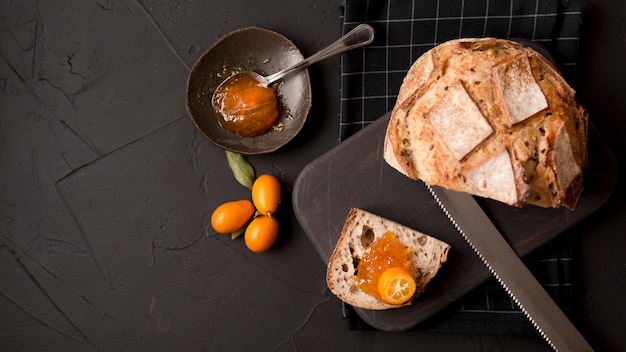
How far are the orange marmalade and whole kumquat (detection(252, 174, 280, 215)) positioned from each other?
0.51m

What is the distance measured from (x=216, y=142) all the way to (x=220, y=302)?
0.80 metres

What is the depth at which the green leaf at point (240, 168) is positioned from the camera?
9.21ft

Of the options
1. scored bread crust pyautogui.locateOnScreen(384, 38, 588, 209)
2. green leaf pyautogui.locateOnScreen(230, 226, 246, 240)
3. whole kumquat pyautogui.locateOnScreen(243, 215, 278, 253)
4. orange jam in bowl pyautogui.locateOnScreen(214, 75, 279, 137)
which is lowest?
green leaf pyautogui.locateOnScreen(230, 226, 246, 240)

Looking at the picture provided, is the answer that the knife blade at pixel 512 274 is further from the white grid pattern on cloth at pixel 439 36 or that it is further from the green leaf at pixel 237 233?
the green leaf at pixel 237 233

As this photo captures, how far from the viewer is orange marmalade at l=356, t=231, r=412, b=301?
2.47 m

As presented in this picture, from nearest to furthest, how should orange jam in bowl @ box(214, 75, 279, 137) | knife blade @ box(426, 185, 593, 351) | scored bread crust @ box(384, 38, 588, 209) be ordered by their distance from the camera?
scored bread crust @ box(384, 38, 588, 209)
knife blade @ box(426, 185, 593, 351)
orange jam in bowl @ box(214, 75, 279, 137)

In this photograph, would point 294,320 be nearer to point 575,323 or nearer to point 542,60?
point 575,323

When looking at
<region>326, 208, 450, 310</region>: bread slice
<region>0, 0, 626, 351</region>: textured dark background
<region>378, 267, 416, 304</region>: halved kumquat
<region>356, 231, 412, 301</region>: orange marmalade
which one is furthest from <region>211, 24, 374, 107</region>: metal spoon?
<region>378, 267, 416, 304</region>: halved kumquat

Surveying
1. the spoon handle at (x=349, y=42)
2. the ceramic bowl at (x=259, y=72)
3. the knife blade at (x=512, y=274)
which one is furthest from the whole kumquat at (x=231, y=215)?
the knife blade at (x=512, y=274)

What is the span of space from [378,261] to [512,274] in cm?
59

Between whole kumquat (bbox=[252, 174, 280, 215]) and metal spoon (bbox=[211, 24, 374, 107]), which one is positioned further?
whole kumquat (bbox=[252, 174, 280, 215])

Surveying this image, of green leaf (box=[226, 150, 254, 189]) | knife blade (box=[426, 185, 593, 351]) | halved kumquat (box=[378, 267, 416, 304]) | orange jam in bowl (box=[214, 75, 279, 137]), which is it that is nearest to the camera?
halved kumquat (box=[378, 267, 416, 304])

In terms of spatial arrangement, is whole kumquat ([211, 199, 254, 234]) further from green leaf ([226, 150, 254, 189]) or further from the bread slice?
the bread slice

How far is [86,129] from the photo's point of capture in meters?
2.91
